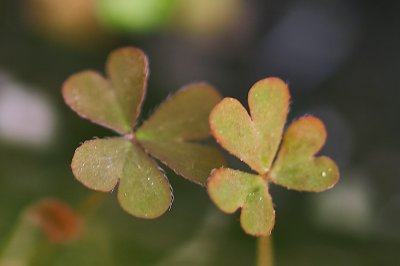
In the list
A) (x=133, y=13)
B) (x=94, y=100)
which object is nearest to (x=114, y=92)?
(x=94, y=100)

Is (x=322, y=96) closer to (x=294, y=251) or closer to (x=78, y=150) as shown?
(x=294, y=251)

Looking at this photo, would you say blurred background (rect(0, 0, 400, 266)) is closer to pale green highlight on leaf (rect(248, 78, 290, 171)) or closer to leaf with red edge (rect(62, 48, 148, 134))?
leaf with red edge (rect(62, 48, 148, 134))

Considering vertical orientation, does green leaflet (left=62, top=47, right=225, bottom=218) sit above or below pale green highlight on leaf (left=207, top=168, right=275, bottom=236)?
below

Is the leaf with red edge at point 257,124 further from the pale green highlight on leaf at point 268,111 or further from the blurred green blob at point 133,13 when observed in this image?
the blurred green blob at point 133,13

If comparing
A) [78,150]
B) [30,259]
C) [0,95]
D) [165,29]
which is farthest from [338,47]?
[78,150]

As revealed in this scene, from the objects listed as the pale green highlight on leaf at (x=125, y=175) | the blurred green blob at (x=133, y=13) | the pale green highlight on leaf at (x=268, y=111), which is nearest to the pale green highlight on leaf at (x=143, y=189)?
the pale green highlight on leaf at (x=125, y=175)

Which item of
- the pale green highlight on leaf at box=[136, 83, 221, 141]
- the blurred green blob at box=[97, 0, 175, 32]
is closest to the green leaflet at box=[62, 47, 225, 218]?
the pale green highlight on leaf at box=[136, 83, 221, 141]

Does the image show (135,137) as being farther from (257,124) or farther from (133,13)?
(133,13)
